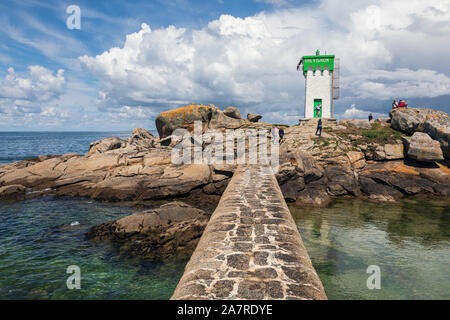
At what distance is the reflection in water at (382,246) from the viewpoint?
8123mm

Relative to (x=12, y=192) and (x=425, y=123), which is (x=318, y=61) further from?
(x=12, y=192)

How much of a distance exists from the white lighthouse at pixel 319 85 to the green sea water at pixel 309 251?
1858cm

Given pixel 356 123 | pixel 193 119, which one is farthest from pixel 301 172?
pixel 193 119

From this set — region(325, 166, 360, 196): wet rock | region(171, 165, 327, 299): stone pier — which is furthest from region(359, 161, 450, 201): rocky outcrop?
region(171, 165, 327, 299): stone pier

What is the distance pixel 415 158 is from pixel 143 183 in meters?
20.5

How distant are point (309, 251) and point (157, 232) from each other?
6.41 meters

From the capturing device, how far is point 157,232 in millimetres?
11125

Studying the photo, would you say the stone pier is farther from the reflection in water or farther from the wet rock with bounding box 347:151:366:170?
the wet rock with bounding box 347:151:366:170

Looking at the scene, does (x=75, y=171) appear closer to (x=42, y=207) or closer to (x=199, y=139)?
(x=42, y=207)

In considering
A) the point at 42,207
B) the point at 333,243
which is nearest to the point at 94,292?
the point at 333,243

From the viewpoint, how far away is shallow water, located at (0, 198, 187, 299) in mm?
7762

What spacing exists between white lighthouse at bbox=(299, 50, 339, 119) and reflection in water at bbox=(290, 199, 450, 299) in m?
17.2

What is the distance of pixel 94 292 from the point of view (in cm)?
775

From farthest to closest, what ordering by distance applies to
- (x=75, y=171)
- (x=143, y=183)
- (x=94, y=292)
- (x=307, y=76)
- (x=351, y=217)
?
(x=307, y=76) < (x=75, y=171) < (x=143, y=183) < (x=351, y=217) < (x=94, y=292)
